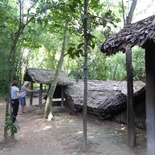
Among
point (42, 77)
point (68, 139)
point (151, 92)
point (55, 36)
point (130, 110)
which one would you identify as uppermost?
point (55, 36)

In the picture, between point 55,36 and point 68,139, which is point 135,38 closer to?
point 68,139

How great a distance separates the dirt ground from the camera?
468cm

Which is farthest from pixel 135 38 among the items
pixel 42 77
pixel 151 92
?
pixel 42 77

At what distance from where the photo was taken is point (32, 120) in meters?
8.27

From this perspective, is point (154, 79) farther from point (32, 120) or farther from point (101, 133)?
point (32, 120)

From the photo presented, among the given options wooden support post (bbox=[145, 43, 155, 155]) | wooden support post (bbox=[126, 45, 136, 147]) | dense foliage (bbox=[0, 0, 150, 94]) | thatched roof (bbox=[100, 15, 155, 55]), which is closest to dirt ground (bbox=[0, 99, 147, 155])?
wooden support post (bbox=[126, 45, 136, 147])

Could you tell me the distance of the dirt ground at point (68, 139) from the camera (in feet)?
15.4

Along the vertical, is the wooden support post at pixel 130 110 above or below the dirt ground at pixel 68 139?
above

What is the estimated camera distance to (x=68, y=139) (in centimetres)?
562

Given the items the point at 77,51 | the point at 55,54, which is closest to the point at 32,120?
the point at 77,51

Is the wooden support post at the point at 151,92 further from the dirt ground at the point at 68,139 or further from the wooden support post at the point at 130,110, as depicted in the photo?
the wooden support post at the point at 130,110

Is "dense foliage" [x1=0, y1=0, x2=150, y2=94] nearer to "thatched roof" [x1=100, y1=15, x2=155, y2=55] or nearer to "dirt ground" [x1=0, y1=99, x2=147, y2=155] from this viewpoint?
"thatched roof" [x1=100, y1=15, x2=155, y2=55]

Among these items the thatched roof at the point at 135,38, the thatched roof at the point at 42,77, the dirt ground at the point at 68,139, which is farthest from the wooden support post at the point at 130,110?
the thatched roof at the point at 42,77

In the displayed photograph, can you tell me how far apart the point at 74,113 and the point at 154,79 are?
591 cm
